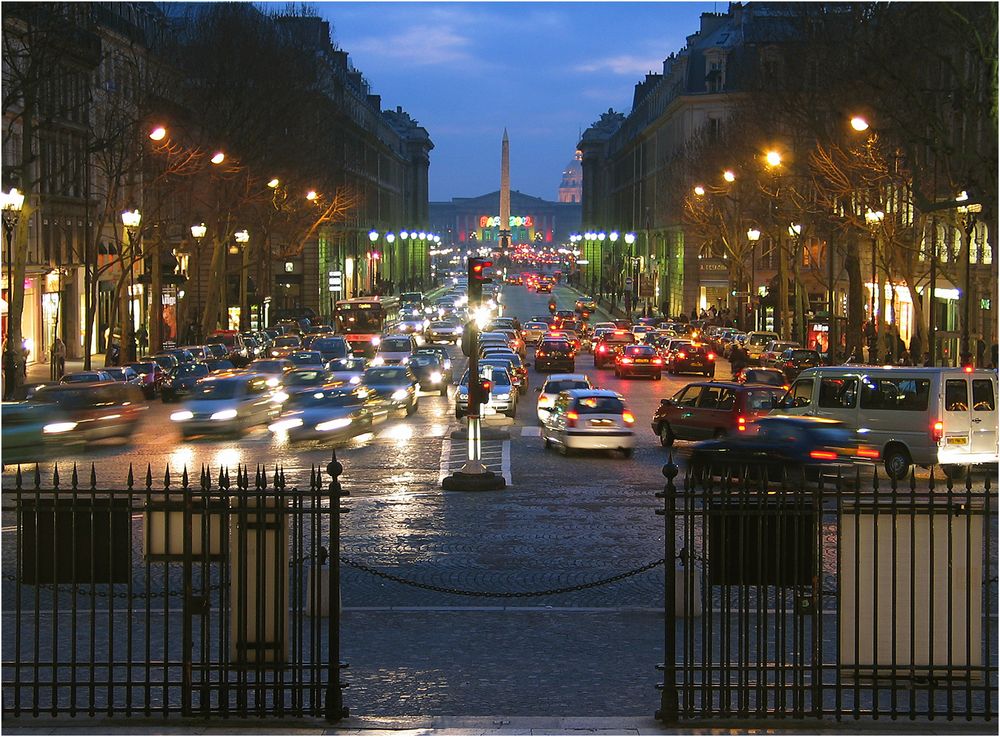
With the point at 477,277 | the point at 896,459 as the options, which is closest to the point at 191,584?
the point at 477,277

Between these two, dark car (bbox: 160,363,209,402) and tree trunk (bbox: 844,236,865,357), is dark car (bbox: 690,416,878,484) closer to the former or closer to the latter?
dark car (bbox: 160,363,209,402)

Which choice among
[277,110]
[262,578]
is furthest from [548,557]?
[277,110]

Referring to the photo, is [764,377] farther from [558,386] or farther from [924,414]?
[924,414]

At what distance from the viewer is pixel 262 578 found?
13352 millimetres

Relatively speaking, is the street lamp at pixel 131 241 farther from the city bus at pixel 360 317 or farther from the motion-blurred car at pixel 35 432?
the city bus at pixel 360 317

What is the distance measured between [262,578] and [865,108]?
144ft

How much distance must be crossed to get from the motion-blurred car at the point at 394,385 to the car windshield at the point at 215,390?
3.95m

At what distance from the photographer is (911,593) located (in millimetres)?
13047

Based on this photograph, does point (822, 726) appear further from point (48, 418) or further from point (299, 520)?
point (48, 418)

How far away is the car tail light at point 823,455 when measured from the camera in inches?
1075

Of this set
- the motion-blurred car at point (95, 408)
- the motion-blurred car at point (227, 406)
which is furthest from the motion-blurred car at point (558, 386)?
the motion-blurred car at point (95, 408)

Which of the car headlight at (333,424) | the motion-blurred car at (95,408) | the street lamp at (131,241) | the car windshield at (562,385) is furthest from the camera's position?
the street lamp at (131,241)

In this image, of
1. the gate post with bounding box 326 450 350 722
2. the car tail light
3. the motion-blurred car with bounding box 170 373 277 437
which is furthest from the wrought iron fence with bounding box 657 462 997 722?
the motion-blurred car with bounding box 170 373 277 437

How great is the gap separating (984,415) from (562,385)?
1467cm
